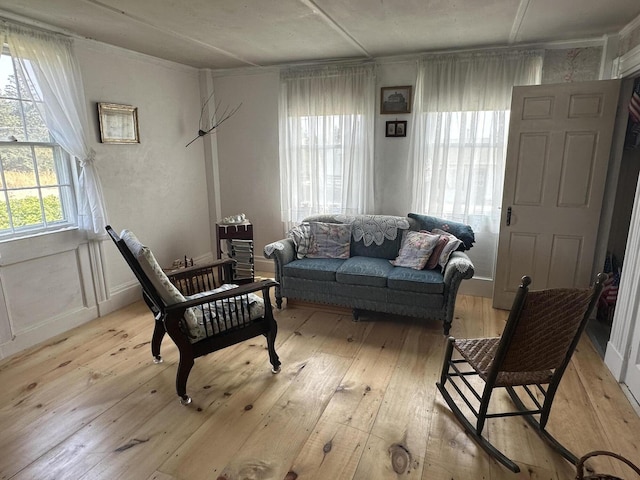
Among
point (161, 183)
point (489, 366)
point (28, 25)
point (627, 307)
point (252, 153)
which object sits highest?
point (28, 25)

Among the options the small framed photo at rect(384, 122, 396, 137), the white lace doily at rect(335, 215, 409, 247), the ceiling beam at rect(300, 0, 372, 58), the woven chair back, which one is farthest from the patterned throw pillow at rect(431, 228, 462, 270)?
the ceiling beam at rect(300, 0, 372, 58)

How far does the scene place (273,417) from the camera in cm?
217

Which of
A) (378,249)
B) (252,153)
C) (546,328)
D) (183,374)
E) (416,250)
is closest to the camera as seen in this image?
(546,328)

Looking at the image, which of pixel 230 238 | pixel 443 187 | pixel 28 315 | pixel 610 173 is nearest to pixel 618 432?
pixel 610 173

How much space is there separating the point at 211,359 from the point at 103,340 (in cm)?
101

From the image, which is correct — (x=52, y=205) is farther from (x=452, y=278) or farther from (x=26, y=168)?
(x=452, y=278)

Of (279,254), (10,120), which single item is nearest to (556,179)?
(279,254)

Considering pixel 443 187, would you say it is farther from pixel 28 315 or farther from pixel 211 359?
pixel 28 315

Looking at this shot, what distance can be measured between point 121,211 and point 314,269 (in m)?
1.95

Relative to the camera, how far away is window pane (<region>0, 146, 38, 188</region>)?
277 cm

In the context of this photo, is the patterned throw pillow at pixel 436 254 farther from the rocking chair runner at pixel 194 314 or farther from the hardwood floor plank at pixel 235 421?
the rocking chair runner at pixel 194 314

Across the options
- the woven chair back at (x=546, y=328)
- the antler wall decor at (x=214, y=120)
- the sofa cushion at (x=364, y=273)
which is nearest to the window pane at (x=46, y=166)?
the antler wall decor at (x=214, y=120)

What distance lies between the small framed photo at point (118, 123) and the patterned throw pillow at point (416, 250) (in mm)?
2802

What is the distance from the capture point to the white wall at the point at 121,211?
9.61ft
